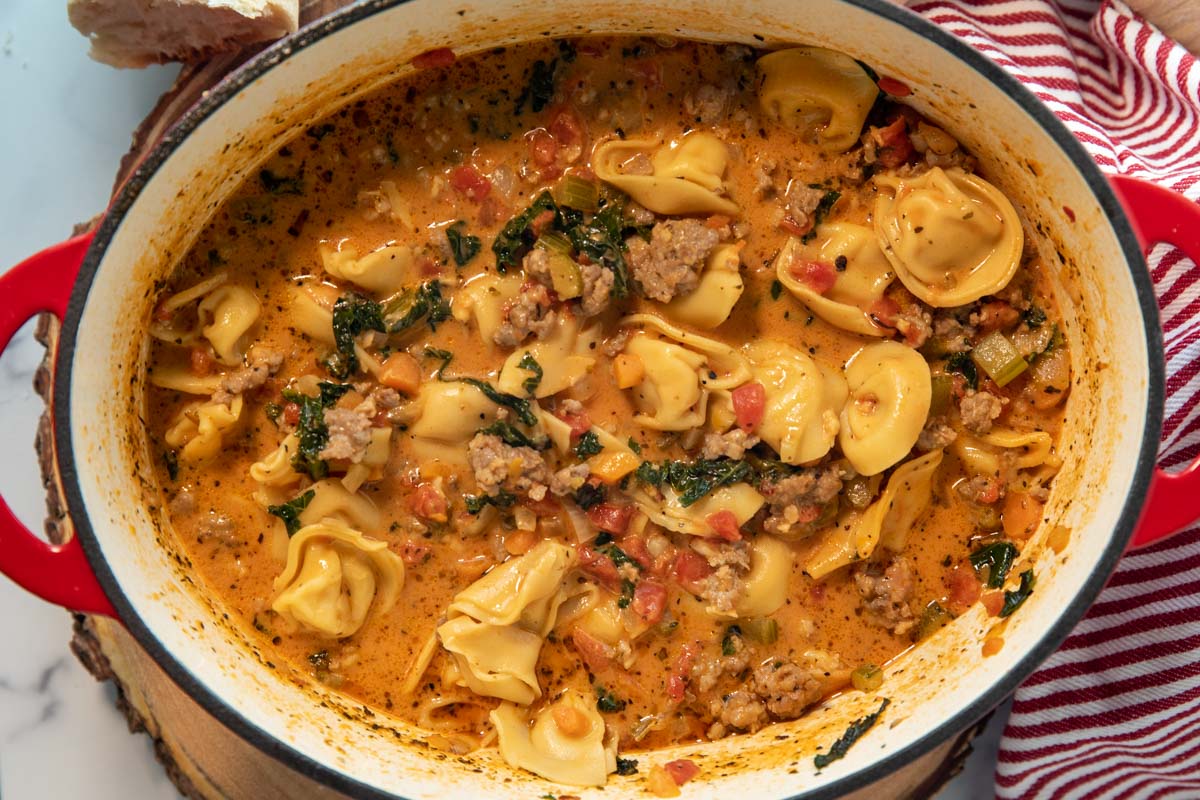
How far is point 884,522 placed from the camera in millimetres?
4609

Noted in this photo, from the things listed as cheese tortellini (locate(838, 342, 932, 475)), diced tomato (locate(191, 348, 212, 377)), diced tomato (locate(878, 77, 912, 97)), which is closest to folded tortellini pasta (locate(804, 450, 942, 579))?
cheese tortellini (locate(838, 342, 932, 475))

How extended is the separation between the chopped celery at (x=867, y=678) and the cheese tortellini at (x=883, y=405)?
0.82m

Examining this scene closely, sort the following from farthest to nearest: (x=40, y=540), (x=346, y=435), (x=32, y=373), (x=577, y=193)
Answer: (x=32, y=373) → (x=577, y=193) → (x=346, y=435) → (x=40, y=540)

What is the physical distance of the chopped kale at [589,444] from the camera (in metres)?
4.53

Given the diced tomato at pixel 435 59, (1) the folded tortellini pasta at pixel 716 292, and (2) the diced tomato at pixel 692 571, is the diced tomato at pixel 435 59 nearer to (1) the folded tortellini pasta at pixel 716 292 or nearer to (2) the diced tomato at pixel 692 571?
(1) the folded tortellini pasta at pixel 716 292

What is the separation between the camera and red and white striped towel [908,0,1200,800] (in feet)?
15.3

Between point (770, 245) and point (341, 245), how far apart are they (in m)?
1.69

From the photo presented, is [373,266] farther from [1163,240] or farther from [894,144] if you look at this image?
[1163,240]

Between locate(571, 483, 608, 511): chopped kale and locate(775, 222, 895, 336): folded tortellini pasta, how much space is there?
110 cm

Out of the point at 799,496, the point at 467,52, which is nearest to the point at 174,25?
the point at 467,52

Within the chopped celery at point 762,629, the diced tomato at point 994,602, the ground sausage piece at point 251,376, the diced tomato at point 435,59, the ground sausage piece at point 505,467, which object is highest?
the diced tomato at point 435,59

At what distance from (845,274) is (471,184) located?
152 centimetres

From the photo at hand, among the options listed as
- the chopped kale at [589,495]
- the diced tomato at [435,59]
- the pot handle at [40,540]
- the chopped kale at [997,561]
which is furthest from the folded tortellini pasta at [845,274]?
the pot handle at [40,540]

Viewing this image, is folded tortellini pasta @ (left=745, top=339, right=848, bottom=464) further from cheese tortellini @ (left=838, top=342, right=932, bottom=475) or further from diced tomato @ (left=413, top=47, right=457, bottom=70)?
diced tomato @ (left=413, top=47, right=457, bottom=70)
